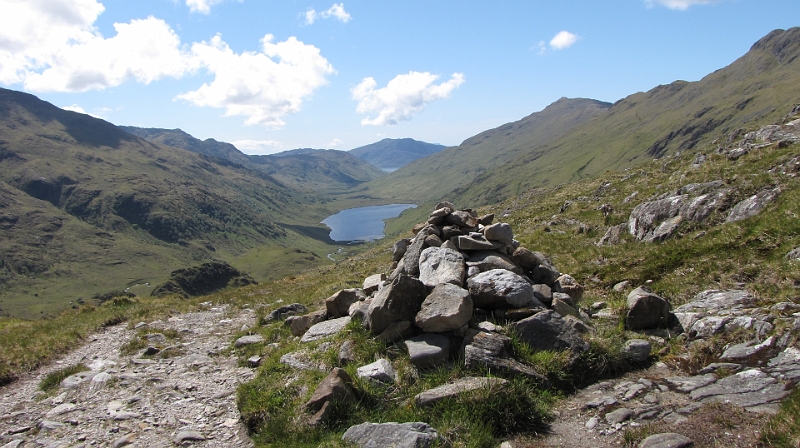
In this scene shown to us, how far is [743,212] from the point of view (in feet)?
54.8

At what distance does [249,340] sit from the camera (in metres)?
17.2

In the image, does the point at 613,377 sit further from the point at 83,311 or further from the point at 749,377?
the point at 83,311

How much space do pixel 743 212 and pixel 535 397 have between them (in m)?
13.2

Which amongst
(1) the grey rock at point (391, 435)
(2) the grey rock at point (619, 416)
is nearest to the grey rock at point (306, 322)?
(1) the grey rock at point (391, 435)

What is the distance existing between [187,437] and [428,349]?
5848mm

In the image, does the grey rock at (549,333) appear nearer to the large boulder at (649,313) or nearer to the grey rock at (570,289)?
the large boulder at (649,313)

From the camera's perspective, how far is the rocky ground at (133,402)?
10.5 meters

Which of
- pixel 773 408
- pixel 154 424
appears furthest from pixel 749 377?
pixel 154 424

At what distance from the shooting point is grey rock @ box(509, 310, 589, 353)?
34.5 ft

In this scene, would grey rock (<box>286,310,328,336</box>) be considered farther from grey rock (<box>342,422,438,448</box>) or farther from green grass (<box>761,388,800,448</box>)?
green grass (<box>761,388,800,448</box>)

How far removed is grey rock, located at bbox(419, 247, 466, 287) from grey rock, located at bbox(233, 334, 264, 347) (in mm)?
7206

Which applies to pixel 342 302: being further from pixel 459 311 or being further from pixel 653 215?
pixel 653 215

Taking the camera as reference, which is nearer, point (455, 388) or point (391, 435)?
point (391, 435)

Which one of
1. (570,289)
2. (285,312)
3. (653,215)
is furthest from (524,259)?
(285,312)
